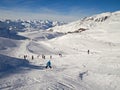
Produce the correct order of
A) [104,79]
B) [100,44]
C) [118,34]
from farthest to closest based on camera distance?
[118,34], [100,44], [104,79]

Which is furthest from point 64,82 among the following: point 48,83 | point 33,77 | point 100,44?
point 100,44

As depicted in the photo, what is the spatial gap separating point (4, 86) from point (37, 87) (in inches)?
128

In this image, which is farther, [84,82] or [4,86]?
[84,82]

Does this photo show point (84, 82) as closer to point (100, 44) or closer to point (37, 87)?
point (37, 87)

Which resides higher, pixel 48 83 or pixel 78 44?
pixel 78 44

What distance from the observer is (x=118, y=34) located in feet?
340

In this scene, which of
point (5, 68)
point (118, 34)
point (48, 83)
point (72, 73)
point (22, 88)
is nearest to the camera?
point (22, 88)

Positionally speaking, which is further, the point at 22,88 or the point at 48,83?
the point at 48,83

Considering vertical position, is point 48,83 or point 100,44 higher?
point 100,44

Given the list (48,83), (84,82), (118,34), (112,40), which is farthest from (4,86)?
(118,34)

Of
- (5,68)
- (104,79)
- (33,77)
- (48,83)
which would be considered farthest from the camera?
(5,68)

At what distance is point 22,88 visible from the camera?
20.6 metres

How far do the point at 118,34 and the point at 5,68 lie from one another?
8019cm

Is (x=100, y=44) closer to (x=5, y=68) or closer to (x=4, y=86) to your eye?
(x=5, y=68)
